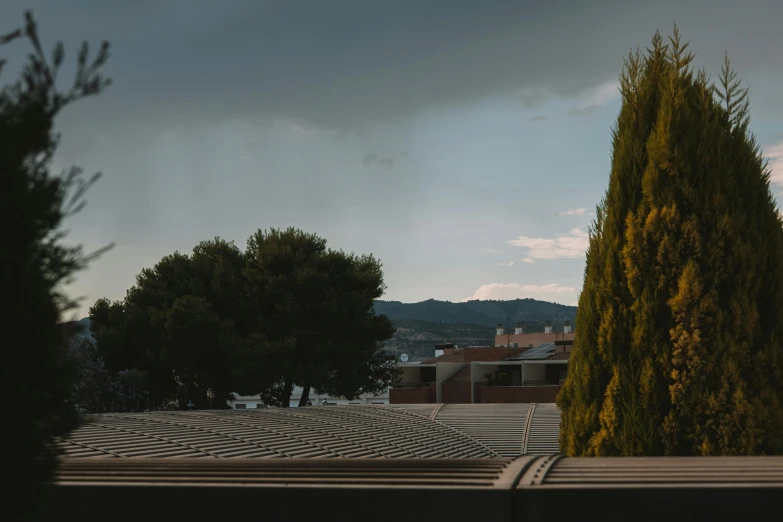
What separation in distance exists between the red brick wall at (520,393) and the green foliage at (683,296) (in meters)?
36.8

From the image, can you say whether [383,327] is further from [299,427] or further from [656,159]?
[656,159]

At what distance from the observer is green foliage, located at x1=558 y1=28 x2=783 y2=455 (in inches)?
260

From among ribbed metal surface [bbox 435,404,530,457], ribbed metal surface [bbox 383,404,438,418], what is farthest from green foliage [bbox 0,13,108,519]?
ribbed metal surface [bbox 383,404,438,418]

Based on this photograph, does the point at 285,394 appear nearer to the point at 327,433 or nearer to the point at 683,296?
the point at 327,433

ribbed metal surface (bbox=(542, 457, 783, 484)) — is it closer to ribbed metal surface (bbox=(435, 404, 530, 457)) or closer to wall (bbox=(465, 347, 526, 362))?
ribbed metal surface (bbox=(435, 404, 530, 457))

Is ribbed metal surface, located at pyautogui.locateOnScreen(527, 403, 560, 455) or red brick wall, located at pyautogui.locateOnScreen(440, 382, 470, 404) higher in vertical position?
ribbed metal surface, located at pyautogui.locateOnScreen(527, 403, 560, 455)

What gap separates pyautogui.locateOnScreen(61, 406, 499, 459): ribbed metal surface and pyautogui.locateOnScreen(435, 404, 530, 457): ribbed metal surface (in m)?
0.61

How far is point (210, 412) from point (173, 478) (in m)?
16.8

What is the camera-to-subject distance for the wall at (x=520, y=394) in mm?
44625

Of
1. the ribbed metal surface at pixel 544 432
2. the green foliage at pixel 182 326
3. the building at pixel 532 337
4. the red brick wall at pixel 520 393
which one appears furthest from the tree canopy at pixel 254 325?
the building at pixel 532 337

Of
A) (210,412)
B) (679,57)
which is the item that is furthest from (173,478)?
(210,412)

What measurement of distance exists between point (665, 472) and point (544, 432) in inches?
734

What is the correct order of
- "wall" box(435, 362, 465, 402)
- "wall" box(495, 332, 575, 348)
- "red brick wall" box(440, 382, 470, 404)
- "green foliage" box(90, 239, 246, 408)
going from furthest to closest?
"wall" box(495, 332, 575, 348), "wall" box(435, 362, 465, 402), "red brick wall" box(440, 382, 470, 404), "green foliage" box(90, 239, 246, 408)

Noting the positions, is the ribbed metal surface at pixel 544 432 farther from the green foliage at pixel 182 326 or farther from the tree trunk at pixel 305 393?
the green foliage at pixel 182 326
